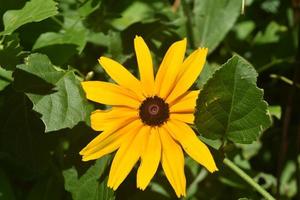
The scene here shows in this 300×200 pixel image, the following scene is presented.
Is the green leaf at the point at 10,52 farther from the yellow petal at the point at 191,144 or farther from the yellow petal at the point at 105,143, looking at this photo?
the yellow petal at the point at 191,144

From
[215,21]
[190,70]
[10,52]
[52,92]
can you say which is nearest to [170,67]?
[190,70]

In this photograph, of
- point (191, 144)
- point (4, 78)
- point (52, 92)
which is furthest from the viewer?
point (4, 78)

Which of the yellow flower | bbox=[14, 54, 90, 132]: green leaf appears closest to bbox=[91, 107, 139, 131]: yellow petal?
the yellow flower

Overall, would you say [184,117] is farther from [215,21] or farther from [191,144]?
[215,21]

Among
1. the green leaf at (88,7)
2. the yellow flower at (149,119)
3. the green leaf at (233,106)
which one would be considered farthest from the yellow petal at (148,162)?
the green leaf at (88,7)

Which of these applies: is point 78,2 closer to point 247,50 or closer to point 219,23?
point 219,23

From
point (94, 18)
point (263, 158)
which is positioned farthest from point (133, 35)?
point (263, 158)

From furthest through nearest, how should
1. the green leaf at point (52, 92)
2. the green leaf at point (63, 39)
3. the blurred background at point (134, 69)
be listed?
the green leaf at point (63, 39)
the blurred background at point (134, 69)
the green leaf at point (52, 92)
